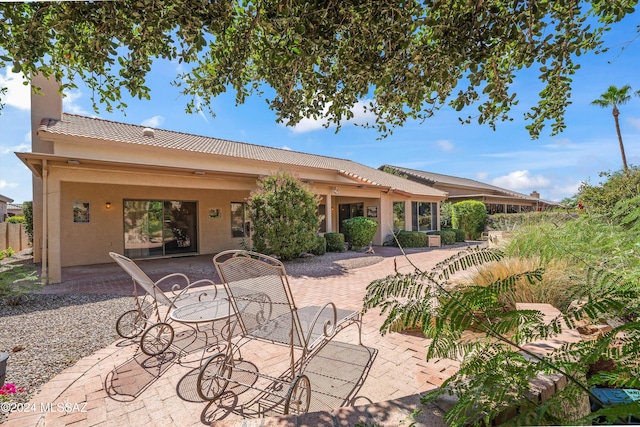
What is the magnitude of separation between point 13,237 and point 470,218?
26.8 metres

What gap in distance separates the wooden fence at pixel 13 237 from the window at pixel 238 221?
1017 cm

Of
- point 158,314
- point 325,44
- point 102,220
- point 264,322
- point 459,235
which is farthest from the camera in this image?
point 459,235

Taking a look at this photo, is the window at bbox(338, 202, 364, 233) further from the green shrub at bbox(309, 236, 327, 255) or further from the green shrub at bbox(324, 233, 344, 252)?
the green shrub at bbox(309, 236, 327, 255)

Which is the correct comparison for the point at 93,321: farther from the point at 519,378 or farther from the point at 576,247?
the point at 576,247

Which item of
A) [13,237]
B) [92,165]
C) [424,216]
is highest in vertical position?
[92,165]

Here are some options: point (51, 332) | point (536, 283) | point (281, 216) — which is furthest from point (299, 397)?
point (281, 216)

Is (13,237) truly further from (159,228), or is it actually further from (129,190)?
(159,228)

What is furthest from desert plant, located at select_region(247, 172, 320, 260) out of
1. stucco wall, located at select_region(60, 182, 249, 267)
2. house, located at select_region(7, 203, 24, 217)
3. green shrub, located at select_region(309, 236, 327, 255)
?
house, located at select_region(7, 203, 24, 217)

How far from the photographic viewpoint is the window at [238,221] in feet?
48.9

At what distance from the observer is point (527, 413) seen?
1467 mm

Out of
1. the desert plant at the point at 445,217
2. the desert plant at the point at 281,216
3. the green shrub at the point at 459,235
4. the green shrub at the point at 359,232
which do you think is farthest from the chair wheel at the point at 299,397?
the desert plant at the point at 445,217

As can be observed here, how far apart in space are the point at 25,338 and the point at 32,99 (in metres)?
12.2

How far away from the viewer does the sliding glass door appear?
12.4 metres

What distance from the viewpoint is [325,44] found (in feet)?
11.4
